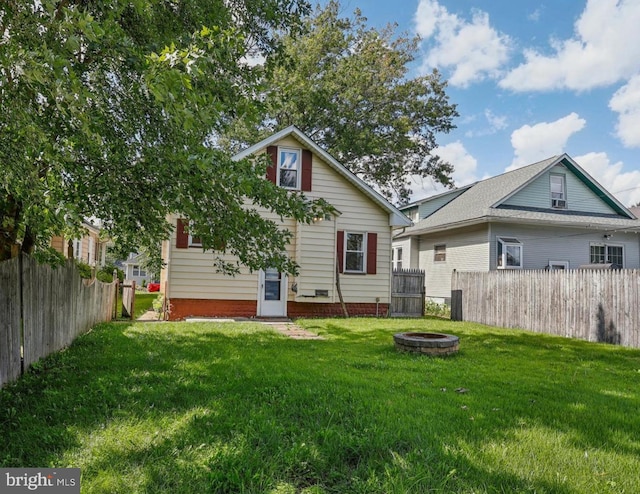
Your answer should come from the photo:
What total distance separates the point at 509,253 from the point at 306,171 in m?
8.94

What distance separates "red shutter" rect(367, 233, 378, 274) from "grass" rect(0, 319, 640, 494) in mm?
6981

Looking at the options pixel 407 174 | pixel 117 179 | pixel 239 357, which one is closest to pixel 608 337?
pixel 239 357

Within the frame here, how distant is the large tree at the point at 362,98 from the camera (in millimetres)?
21469

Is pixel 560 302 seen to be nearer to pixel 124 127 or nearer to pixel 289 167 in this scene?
pixel 289 167

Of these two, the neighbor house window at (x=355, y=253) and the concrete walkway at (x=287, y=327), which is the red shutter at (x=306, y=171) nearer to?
the neighbor house window at (x=355, y=253)

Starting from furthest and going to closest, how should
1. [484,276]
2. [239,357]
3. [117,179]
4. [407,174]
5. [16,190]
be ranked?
[407,174] < [484,276] < [239,357] < [117,179] < [16,190]

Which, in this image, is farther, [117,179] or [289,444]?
[117,179]

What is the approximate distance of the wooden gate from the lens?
46.2ft

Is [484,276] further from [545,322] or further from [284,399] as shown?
[284,399]

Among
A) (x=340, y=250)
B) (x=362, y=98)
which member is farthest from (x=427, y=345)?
(x=362, y=98)

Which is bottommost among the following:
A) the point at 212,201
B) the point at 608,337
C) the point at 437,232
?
the point at 608,337

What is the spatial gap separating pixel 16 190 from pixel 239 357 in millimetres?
4014

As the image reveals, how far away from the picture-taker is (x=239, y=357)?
6.14 m

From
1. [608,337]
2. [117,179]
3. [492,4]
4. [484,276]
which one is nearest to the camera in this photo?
[117,179]
